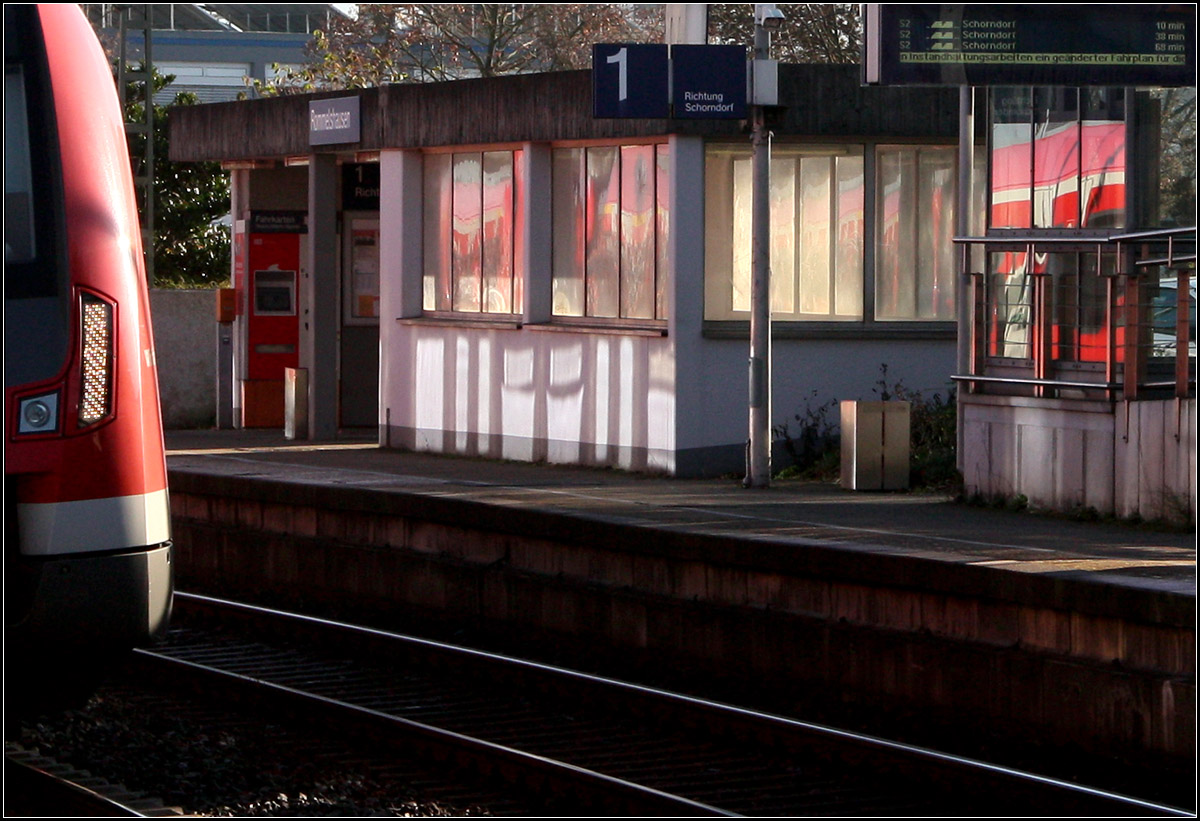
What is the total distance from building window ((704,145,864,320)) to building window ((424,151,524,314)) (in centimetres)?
247

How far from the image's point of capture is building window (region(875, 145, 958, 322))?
17.0 metres

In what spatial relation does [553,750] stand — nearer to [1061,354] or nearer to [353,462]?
[1061,354]

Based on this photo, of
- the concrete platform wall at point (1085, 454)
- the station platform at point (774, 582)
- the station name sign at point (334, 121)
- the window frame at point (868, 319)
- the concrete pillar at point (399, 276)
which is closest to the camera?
the station platform at point (774, 582)

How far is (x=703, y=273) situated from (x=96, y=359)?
9756mm

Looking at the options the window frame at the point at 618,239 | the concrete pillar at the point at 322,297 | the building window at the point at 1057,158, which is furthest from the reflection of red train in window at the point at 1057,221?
the concrete pillar at the point at 322,297

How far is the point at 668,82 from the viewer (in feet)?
48.6

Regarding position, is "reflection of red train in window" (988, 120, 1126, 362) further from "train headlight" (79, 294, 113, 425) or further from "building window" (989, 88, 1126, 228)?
"train headlight" (79, 294, 113, 425)

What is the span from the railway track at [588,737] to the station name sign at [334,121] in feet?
29.2

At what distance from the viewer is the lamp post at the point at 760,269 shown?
Result: 14867 millimetres

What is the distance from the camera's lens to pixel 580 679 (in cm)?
1009

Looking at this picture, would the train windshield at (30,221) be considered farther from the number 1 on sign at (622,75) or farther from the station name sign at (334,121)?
the station name sign at (334,121)

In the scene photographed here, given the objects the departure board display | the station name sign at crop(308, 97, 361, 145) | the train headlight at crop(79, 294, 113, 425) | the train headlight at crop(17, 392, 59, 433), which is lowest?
the train headlight at crop(17, 392, 59, 433)

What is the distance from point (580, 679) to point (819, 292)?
7.53 m

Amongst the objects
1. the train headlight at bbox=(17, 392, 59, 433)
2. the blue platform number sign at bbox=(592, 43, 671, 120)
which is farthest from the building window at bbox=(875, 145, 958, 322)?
the train headlight at bbox=(17, 392, 59, 433)
